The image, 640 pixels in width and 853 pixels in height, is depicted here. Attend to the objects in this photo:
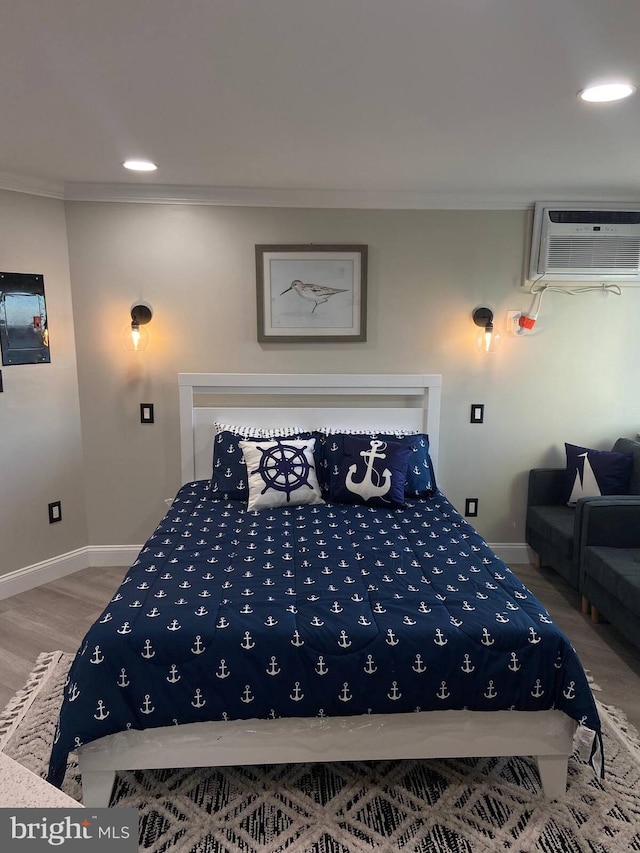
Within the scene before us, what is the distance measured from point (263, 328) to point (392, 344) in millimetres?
834

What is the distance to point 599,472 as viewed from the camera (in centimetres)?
340

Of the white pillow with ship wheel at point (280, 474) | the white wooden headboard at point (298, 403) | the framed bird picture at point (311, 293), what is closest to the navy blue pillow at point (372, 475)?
the white pillow with ship wheel at point (280, 474)

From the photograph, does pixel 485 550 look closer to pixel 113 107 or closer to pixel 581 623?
pixel 581 623

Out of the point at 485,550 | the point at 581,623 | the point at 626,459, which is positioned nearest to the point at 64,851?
the point at 485,550

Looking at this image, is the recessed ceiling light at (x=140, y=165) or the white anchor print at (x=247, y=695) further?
the recessed ceiling light at (x=140, y=165)

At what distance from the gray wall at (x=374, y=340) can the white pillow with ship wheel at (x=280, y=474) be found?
67 cm

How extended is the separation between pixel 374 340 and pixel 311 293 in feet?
1.64

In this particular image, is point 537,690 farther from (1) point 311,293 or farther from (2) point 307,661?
(1) point 311,293

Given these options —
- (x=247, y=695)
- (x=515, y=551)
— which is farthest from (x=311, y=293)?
(x=247, y=695)

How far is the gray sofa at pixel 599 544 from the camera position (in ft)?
8.86

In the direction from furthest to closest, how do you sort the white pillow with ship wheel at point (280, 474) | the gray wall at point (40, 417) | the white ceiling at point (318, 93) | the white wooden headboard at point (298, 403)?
1. the white wooden headboard at point (298, 403)
2. the gray wall at point (40, 417)
3. the white pillow with ship wheel at point (280, 474)
4. the white ceiling at point (318, 93)

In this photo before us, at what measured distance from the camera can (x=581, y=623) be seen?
10.0 ft

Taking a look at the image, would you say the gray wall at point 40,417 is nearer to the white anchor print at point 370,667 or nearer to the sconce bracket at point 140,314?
the sconce bracket at point 140,314

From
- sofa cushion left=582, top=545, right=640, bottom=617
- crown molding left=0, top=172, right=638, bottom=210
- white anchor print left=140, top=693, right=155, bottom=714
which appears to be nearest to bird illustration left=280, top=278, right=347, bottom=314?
crown molding left=0, top=172, right=638, bottom=210
